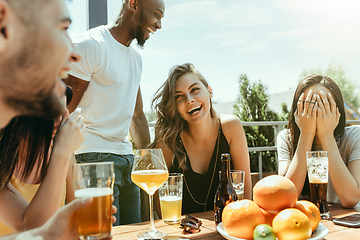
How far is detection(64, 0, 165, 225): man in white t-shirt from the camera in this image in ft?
6.07

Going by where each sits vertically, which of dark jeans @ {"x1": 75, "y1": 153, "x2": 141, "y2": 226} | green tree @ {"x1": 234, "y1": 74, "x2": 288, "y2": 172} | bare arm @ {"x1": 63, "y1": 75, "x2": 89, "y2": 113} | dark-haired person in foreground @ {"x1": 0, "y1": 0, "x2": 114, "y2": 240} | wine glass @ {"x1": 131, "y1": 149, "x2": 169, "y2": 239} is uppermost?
green tree @ {"x1": 234, "y1": 74, "x2": 288, "y2": 172}

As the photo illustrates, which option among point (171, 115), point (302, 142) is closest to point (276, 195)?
point (302, 142)

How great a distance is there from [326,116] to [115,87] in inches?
58.8

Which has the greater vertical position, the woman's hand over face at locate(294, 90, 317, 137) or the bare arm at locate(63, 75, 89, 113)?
the bare arm at locate(63, 75, 89, 113)

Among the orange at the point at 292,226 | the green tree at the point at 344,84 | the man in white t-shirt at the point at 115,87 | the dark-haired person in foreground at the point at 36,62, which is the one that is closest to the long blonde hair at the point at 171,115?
the man in white t-shirt at the point at 115,87

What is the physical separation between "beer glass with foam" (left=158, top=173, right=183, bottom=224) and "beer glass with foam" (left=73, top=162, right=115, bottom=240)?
0.67 m

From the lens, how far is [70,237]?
0.54 m

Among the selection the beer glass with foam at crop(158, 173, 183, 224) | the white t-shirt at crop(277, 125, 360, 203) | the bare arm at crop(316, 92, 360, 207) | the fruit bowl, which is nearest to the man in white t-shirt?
the beer glass with foam at crop(158, 173, 183, 224)

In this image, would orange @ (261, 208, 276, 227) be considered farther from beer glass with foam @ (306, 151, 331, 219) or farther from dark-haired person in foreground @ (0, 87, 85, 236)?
dark-haired person in foreground @ (0, 87, 85, 236)

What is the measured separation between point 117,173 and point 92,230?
4.60 feet

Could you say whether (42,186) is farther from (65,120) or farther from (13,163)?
(65,120)

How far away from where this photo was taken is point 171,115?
7.06 ft

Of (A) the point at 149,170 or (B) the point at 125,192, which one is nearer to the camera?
(A) the point at 149,170

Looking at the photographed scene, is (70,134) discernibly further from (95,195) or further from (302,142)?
(302,142)
